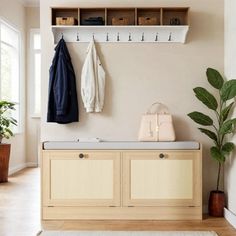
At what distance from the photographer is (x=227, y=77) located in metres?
4.07

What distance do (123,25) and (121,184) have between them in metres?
1.59

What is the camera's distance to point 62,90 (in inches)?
158

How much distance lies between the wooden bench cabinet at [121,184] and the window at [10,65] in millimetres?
3485

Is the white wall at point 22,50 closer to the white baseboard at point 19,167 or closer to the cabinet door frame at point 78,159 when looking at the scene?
the white baseboard at point 19,167

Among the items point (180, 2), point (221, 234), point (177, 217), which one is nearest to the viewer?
point (221, 234)

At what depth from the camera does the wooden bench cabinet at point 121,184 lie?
3.83 m

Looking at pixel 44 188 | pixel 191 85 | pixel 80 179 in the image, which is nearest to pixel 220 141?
pixel 191 85

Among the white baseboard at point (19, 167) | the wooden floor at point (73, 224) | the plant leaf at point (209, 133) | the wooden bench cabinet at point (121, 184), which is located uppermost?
the plant leaf at point (209, 133)

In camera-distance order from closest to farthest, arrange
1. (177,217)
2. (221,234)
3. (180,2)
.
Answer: (221,234) < (177,217) < (180,2)

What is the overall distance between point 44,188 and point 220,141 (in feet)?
5.93

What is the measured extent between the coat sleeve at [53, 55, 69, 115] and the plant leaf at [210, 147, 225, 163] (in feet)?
4.99

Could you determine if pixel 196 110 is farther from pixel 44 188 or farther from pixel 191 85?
pixel 44 188

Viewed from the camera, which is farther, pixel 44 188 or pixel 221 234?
pixel 44 188

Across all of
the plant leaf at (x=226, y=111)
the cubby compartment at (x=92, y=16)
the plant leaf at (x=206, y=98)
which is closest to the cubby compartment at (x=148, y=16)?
the cubby compartment at (x=92, y=16)
